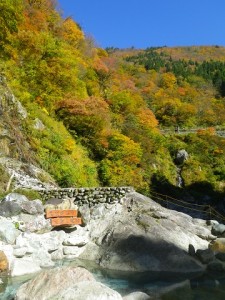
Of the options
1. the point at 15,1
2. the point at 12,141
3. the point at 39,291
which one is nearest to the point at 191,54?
the point at 15,1

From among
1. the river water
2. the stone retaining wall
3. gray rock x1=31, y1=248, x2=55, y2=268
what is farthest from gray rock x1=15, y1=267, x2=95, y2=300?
the stone retaining wall

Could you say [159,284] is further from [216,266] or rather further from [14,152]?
[14,152]

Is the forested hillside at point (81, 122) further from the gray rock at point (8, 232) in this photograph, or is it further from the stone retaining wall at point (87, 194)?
the gray rock at point (8, 232)

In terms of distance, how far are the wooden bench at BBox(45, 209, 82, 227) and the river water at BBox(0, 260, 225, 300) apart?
1.89 metres

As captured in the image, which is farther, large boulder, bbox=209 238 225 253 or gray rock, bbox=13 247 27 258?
large boulder, bbox=209 238 225 253

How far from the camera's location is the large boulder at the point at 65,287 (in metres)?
6.64

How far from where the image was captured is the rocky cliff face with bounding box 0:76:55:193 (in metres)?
13.4

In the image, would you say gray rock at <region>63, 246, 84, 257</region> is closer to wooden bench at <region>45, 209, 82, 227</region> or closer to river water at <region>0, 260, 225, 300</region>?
wooden bench at <region>45, 209, 82, 227</region>

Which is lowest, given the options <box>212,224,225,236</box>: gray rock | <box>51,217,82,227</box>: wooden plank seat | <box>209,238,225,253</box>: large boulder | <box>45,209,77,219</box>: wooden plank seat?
<box>209,238,225,253</box>: large boulder

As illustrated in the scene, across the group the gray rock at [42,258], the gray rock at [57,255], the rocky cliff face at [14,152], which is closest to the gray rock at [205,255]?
the gray rock at [57,255]

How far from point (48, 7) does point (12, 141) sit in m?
23.7

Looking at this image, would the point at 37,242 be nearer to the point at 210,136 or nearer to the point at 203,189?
the point at 203,189

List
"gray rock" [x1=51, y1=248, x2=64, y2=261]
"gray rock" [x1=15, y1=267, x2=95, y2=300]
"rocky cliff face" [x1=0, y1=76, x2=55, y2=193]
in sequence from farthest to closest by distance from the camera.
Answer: "rocky cliff face" [x1=0, y1=76, x2=55, y2=193] → "gray rock" [x1=51, y1=248, x2=64, y2=261] → "gray rock" [x1=15, y1=267, x2=95, y2=300]

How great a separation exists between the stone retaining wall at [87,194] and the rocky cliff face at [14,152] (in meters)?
1.01
